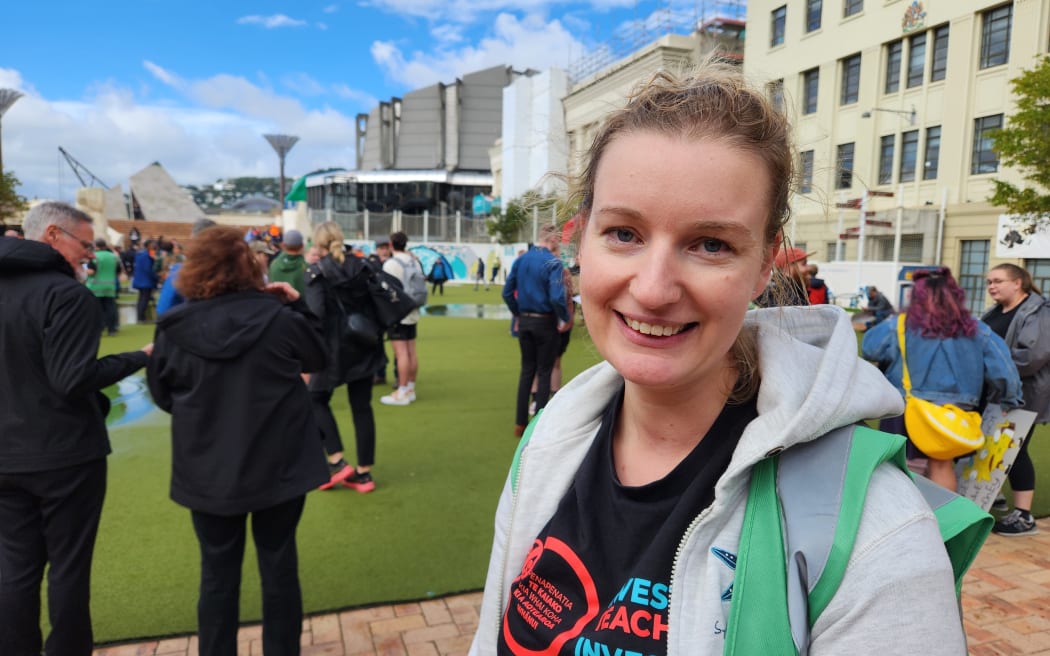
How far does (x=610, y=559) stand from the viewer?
1.25 metres

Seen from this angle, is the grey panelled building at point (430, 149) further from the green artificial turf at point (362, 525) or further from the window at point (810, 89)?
the green artificial turf at point (362, 525)

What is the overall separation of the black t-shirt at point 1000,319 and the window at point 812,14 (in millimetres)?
29409

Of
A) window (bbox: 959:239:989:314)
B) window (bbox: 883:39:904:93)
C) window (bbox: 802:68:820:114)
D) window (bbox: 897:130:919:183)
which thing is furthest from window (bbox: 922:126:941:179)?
window (bbox: 802:68:820:114)

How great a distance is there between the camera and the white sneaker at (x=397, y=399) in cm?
805

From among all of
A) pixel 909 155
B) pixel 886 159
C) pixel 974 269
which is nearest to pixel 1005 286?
pixel 974 269

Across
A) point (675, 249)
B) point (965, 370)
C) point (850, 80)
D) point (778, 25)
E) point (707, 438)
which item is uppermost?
point (778, 25)

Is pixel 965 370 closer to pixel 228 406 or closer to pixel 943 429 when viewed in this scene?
pixel 943 429

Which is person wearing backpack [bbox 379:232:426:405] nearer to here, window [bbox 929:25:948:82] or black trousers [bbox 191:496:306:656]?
black trousers [bbox 191:496:306:656]

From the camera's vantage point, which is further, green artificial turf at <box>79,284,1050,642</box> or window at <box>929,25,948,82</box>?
window at <box>929,25,948,82</box>

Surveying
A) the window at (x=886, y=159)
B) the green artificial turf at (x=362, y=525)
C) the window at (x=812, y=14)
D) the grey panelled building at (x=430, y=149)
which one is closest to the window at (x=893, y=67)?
the window at (x=886, y=159)

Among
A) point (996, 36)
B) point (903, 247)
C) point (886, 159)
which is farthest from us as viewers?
point (886, 159)

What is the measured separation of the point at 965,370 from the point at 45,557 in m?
5.08

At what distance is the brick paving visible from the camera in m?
3.18

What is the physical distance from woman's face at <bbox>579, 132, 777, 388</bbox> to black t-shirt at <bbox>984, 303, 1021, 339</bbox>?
4732 mm
